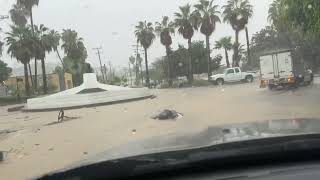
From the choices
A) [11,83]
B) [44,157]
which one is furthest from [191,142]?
[11,83]

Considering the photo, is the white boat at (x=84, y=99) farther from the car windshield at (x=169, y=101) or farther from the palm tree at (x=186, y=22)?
the palm tree at (x=186, y=22)

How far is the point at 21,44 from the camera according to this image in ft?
250

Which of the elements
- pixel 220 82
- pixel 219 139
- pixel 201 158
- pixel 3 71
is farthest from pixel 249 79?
pixel 201 158

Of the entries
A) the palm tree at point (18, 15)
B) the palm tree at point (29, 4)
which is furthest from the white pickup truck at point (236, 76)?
the palm tree at point (18, 15)

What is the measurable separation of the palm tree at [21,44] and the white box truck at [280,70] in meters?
40.6

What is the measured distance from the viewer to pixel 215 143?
3.00m

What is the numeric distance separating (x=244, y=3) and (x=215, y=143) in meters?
73.2

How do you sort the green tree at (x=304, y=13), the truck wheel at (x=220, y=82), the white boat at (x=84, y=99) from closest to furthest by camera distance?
the green tree at (x=304, y=13) < the white boat at (x=84, y=99) < the truck wheel at (x=220, y=82)

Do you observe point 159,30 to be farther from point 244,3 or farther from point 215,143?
point 215,143

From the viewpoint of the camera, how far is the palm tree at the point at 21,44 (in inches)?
2987

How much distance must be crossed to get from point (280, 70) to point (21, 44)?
43450mm

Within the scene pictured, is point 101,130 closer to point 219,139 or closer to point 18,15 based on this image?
point 219,139

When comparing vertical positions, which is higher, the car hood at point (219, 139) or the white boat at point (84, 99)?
the car hood at point (219, 139)

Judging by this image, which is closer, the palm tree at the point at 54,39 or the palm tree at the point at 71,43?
the palm tree at the point at 54,39
